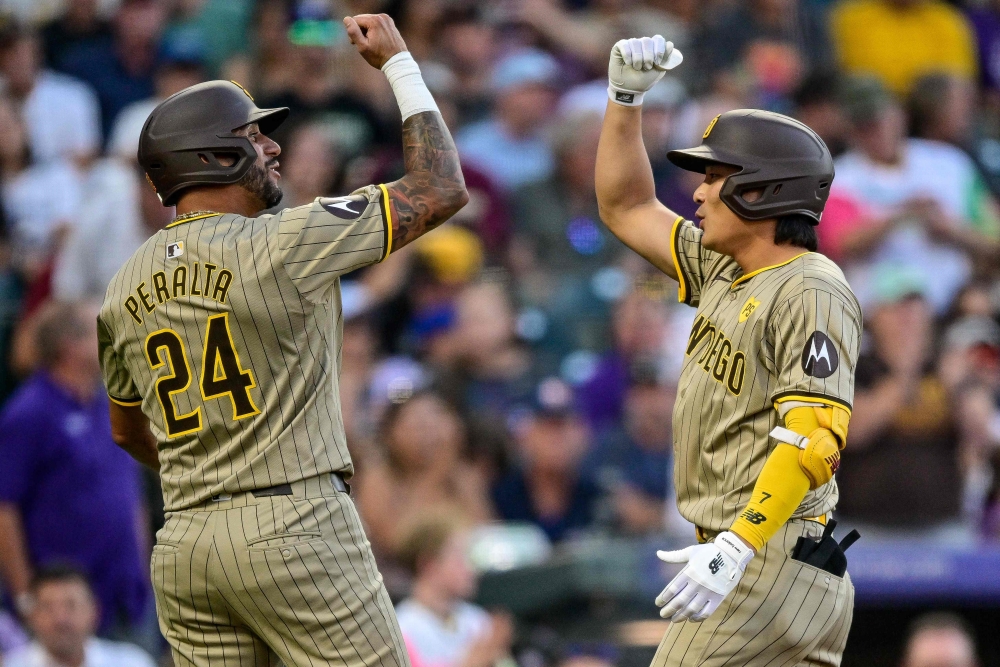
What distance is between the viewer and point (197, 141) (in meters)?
3.93

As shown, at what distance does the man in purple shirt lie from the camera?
6.69m

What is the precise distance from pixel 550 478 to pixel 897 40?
481 centimetres

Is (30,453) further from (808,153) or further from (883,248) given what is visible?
(883,248)

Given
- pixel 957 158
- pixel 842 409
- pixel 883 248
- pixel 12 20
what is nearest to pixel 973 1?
pixel 957 158

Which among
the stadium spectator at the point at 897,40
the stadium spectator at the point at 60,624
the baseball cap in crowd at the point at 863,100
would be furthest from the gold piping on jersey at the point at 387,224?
the stadium spectator at the point at 897,40

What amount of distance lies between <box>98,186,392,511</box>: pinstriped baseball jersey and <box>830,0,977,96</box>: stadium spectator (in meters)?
7.29

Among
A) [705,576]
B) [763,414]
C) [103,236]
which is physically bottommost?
[705,576]

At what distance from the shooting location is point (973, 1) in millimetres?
→ 11414

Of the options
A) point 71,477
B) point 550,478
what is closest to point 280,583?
point 71,477

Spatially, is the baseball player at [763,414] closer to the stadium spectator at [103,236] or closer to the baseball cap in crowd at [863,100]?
the stadium spectator at [103,236]

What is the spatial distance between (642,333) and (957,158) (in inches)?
106

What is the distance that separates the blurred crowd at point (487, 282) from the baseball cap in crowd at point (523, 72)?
25 mm

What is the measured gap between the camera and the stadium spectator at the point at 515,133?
8977mm

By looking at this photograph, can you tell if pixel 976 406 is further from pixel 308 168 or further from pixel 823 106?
pixel 308 168
